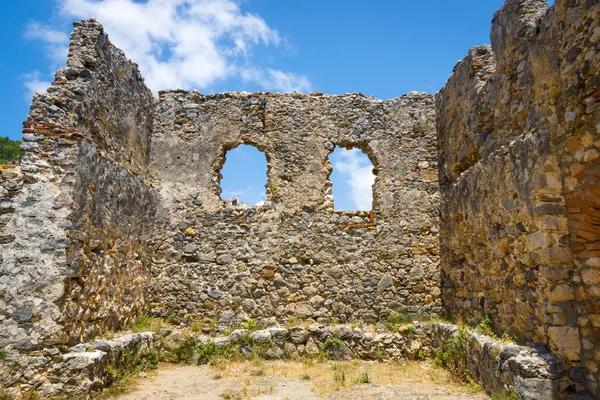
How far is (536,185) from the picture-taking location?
200 inches

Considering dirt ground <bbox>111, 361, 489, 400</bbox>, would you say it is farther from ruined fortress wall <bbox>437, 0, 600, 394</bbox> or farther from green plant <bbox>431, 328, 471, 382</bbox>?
ruined fortress wall <bbox>437, 0, 600, 394</bbox>

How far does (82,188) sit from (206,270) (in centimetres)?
302

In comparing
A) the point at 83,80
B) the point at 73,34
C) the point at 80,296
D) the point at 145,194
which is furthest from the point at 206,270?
the point at 73,34

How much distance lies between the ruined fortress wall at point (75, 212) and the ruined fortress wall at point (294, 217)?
3.36ft

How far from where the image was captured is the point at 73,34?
684cm

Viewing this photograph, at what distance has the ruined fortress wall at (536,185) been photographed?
4.46m

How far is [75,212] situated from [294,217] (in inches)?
158

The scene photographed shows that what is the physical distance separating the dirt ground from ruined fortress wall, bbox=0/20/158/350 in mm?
1336

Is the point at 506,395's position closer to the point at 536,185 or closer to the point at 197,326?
the point at 536,185

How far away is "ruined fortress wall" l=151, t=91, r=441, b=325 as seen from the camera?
8.28 meters

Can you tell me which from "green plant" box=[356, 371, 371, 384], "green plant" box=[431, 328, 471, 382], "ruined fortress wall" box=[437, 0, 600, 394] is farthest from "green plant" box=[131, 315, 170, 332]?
"ruined fortress wall" box=[437, 0, 600, 394]

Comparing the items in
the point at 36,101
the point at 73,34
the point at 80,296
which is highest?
the point at 73,34

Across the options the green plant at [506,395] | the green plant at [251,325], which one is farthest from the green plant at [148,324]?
the green plant at [506,395]

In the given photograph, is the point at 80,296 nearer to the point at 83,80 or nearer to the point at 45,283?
the point at 45,283
